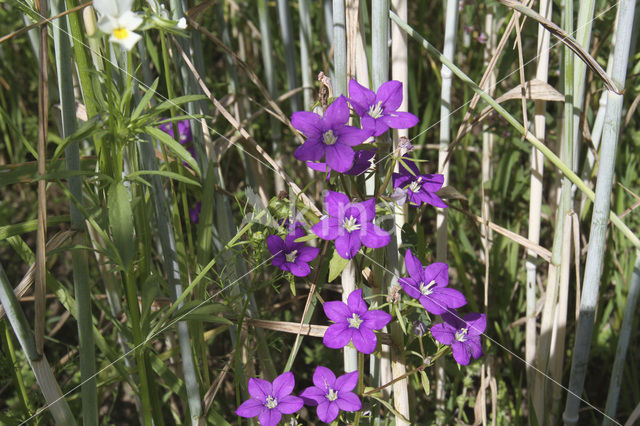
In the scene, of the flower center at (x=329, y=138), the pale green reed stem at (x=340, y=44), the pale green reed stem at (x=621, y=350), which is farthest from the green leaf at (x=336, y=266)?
the pale green reed stem at (x=621, y=350)

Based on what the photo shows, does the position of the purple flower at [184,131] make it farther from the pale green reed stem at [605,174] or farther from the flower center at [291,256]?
the pale green reed stem at [605,174]

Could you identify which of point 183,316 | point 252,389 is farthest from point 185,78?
point 252,389

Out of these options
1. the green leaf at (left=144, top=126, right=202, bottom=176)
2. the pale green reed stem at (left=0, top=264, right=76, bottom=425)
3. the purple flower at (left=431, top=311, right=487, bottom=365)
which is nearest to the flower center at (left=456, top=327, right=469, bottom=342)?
the purple flower at (left=431, top=311, right=487, bottom=365)

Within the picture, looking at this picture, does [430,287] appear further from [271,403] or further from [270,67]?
[270,67]

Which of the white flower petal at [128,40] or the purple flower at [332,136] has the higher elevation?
the white flower petal at [128,40]

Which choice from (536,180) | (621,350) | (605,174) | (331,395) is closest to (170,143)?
(331,395)

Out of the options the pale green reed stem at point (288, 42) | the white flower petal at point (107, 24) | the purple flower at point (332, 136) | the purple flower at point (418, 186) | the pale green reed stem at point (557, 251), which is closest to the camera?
the white flower petal at point (107, 24)
